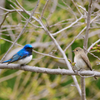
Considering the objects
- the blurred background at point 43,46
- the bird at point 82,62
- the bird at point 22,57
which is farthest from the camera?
the blurred background at point 43,46

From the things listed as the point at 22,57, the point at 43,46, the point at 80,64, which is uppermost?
the point at 43,46

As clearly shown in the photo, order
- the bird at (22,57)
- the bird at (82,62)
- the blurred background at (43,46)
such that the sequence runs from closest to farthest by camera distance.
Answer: the bird at (22,57), the bird at (82,62), the blurred background at (43,46)

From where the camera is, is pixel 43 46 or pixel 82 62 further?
pixel 43 46

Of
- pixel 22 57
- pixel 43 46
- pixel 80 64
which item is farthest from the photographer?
pixel 43 46

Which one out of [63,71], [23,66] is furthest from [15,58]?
[63,71]

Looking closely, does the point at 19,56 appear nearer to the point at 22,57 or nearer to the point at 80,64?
the point at 22,57

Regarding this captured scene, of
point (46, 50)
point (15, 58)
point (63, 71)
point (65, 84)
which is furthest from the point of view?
point (65, 84)

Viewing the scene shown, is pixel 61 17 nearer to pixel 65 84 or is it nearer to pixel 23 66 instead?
pixel 65 84

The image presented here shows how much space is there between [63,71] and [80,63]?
4.84 feet

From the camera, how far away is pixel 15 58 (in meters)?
5.23

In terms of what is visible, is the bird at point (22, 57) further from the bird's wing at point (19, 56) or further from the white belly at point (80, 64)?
the white belly at point (80, 64)

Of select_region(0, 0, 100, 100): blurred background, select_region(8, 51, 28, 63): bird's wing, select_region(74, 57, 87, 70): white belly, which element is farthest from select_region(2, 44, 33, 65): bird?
select_region(0, 0, 100, 100): blurred background

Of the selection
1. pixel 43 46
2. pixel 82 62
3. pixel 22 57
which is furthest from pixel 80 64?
pixel 43 46

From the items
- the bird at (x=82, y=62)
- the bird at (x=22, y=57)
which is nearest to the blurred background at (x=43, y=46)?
the bird at (x=82, y=62)
